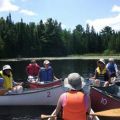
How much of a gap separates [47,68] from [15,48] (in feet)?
283

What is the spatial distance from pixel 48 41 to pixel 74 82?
110795 mm

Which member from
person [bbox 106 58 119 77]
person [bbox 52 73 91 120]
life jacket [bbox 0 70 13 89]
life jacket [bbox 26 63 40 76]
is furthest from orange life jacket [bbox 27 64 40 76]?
person [bbox 52 73 91 120]

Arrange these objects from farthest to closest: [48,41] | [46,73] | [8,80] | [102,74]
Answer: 1. [48,41]
2. [46,73]
3. [102,74]
4. [8,80]

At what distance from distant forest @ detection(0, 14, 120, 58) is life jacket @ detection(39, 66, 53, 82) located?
75991 mm

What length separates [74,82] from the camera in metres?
7.06

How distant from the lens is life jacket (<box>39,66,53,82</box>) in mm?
18219

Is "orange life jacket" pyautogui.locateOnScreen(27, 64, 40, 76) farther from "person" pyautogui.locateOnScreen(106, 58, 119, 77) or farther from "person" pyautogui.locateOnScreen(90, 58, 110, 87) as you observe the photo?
"person" pyautogui.locateOnScreen(90, 58, 110, 87)

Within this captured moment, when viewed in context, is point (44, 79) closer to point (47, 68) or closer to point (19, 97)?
point (47, 68)

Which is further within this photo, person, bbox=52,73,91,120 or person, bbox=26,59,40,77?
A: person, bbox=26,59,40,77

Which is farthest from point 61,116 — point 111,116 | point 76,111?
point 111,116

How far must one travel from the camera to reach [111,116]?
10.2 m

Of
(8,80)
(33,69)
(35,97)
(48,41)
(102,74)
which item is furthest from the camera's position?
(48,41)

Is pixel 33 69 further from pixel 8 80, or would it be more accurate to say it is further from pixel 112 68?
pixel 8 80

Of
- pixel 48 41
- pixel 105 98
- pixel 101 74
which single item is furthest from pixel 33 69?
pixel 48 41
